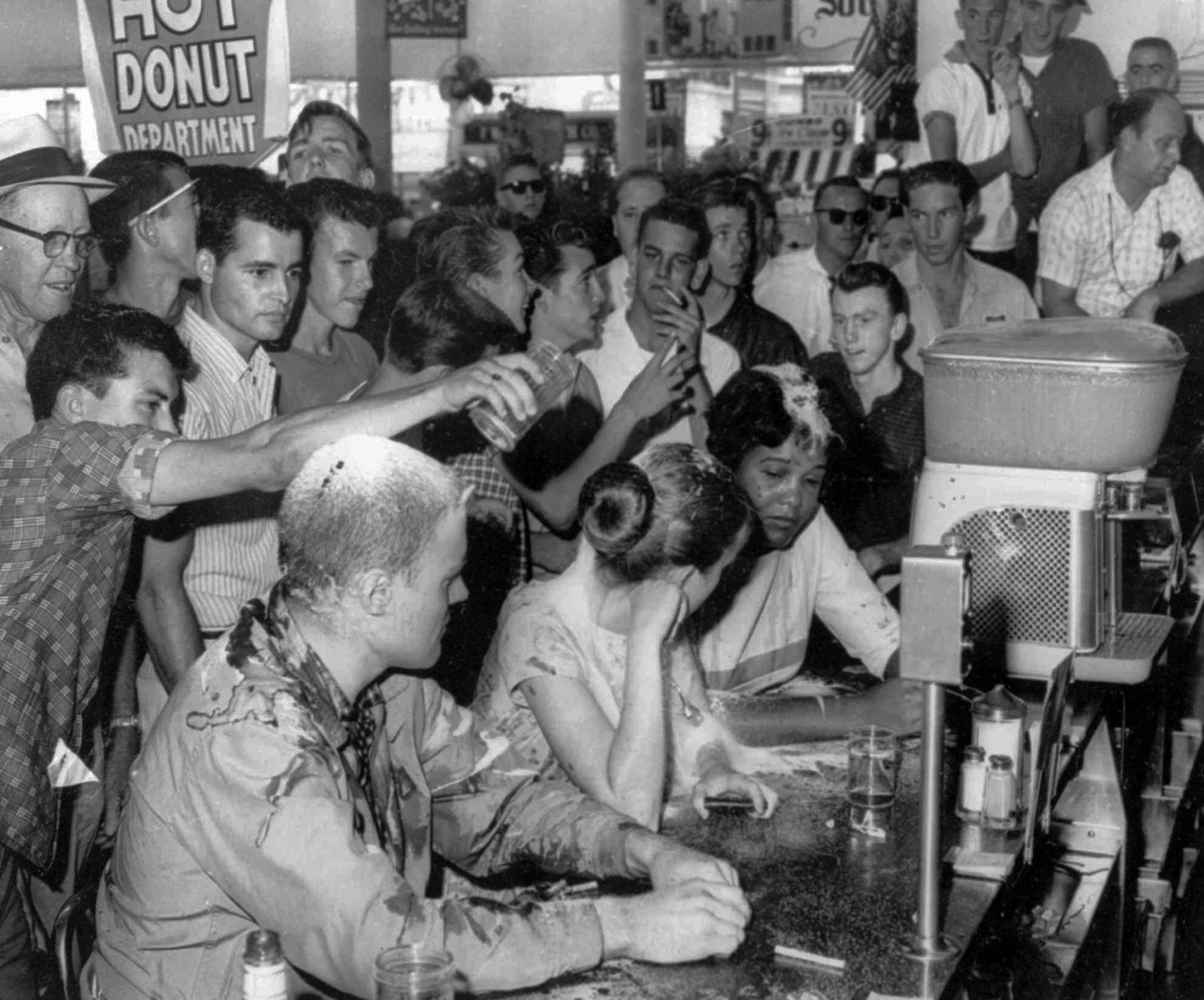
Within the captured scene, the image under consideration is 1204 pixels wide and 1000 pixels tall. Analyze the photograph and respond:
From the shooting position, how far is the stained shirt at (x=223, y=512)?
3.17 meters

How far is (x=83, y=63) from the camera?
3994 millimetres

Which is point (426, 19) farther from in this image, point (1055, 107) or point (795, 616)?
point (795, 616)

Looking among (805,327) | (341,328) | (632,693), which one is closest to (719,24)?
(805,327)

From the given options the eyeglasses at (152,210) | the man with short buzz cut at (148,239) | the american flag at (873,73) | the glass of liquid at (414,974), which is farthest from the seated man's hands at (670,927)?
the american flag at (873,73)

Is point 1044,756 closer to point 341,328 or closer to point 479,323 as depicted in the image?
point 479,323

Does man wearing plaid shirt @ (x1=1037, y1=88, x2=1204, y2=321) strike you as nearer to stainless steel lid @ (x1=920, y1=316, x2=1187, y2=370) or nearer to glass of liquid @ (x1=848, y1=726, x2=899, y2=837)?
stainless steel lid @ (x1=920, y1=316, x2=1187, y2=370)

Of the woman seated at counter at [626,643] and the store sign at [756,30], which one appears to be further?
the store sign at [756,30]

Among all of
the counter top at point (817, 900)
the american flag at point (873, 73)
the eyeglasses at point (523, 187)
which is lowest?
the counter top at point (817, 900)

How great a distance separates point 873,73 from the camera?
7.67 meters

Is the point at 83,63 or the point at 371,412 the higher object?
A: the point at 83,63

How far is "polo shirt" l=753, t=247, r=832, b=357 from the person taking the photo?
570 centimetres

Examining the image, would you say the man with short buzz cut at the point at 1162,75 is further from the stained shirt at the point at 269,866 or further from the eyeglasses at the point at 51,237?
the stained shirt at the point at 269,866

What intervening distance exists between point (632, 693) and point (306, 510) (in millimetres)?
741

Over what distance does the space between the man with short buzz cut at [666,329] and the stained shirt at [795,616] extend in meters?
0.90
